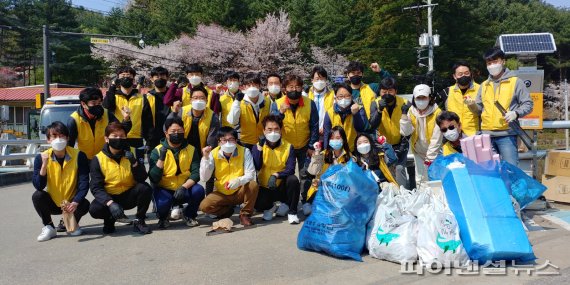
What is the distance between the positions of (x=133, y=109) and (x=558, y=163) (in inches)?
226

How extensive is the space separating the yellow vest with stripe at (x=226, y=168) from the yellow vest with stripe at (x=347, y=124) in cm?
130

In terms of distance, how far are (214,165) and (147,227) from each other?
1.09m

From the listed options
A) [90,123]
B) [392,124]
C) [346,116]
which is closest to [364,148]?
[346,116]

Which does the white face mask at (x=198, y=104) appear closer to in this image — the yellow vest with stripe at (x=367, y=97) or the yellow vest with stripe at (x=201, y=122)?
the yellow vest with stripe at (x=201, y=122)

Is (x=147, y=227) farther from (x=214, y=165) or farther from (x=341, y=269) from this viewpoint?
(x=341, y=269)

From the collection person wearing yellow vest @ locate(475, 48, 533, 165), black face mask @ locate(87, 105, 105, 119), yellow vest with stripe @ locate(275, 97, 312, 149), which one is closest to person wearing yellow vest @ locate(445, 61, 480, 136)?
person wearing yellow vest @ locate(475, 48, 533, 165)

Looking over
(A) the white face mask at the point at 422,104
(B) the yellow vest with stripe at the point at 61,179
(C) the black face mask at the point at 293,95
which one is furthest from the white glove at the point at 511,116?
(B) the yellow vest with stripe at the point at 61,179

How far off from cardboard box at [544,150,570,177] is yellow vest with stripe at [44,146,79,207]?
20.2 feet

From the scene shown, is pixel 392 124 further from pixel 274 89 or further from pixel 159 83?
pixel 159 83

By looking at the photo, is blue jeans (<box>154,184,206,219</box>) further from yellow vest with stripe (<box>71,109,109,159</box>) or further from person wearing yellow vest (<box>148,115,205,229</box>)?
yellow vest with stripe (<box>71,109,109,159</box>)

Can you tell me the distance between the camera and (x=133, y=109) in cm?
664

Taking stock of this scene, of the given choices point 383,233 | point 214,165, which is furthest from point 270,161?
point 383,233

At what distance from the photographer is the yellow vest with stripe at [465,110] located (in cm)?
630

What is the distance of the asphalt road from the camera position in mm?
4281
